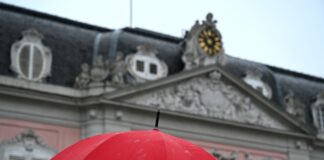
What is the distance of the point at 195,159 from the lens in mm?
9250

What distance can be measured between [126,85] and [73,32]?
423 cm

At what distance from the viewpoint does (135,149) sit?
29.1 ft

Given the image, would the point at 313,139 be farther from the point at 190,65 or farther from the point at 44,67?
the point at 44,67

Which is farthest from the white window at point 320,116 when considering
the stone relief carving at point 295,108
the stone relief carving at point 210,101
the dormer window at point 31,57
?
the dormer window at point 31,57

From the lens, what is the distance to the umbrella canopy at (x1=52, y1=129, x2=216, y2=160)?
8.83 m

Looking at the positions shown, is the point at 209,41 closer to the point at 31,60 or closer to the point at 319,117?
the point at 31,60

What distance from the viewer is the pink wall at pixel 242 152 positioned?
30312 mm

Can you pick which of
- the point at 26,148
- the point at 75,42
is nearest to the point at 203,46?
the point at 75,42

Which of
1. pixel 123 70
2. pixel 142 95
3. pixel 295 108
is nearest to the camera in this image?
pixel 142 95

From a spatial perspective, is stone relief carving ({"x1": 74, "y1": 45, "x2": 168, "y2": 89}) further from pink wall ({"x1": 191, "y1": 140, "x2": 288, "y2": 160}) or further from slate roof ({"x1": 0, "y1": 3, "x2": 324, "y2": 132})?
pink wall ({"x1": 191, "y1": 140, "x2": 288, "y2": 160})

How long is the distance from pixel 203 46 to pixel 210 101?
108 inches

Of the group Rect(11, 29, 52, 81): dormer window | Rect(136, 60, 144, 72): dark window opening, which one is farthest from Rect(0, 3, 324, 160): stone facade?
Rect(11, 29, 52, 81): dormer window

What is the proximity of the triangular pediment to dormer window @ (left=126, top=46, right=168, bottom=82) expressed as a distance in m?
1.16

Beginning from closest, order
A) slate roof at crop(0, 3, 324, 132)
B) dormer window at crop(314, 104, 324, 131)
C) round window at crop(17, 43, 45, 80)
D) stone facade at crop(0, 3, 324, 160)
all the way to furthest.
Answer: stone facade at crop(0, 3, 324, 160) < round window at crop(17, 43, 45, 80) < slate roof at crop(0, 3, 324, 132) < dormer window at crop(314, 104, 324, 131)
